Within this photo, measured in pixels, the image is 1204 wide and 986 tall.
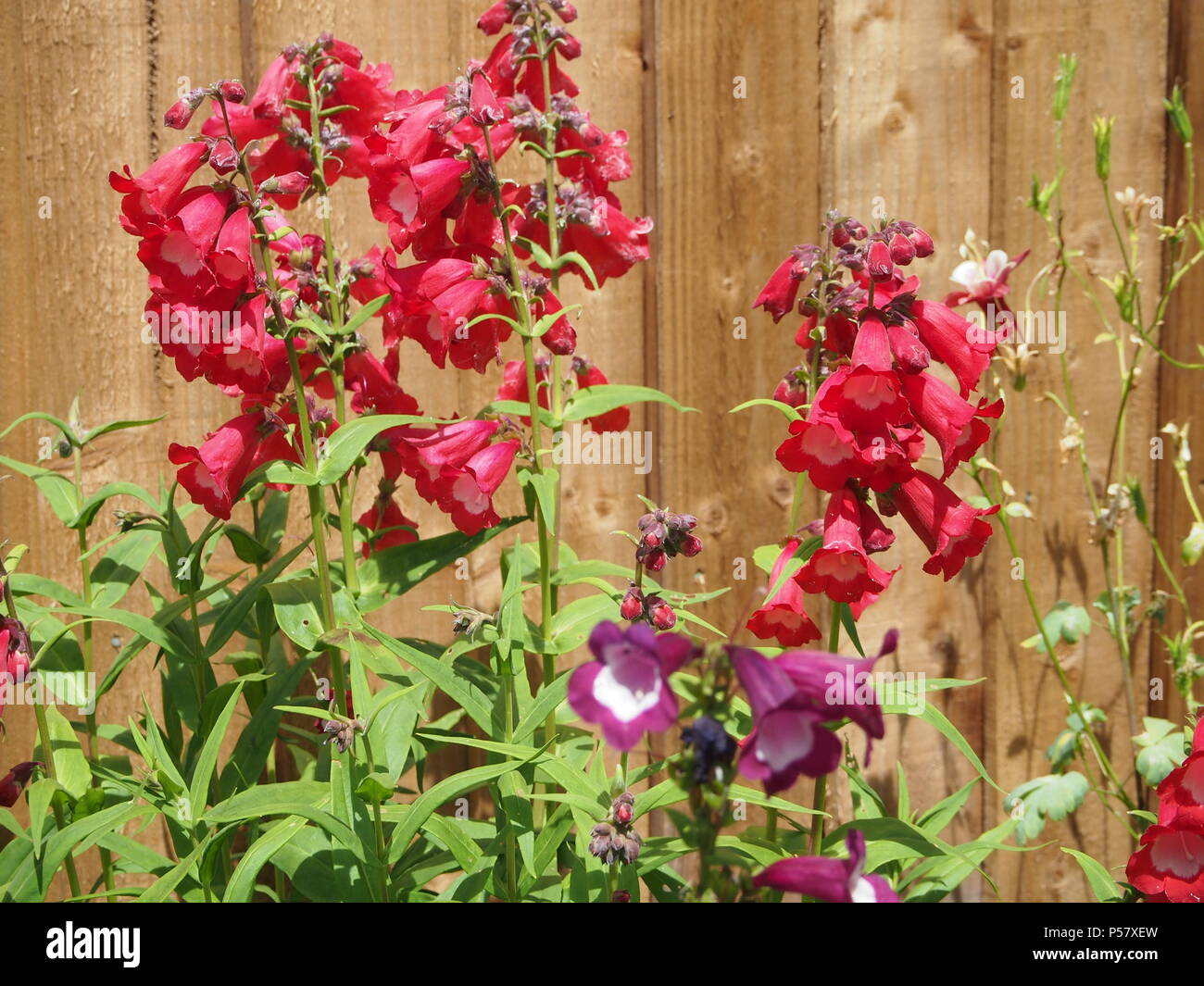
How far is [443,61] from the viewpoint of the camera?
2.35 m

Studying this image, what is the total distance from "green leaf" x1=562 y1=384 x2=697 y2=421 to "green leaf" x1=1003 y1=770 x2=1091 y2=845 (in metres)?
1.17

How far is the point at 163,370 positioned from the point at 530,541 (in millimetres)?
837

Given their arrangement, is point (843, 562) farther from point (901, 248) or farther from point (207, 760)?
point (207, 760)

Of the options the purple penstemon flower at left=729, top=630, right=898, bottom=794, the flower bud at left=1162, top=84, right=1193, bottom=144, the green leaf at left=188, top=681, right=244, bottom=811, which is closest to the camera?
the purple penstemon flower at left=729, top=630, right=898, bottom=794

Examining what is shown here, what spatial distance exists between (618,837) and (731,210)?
148cm

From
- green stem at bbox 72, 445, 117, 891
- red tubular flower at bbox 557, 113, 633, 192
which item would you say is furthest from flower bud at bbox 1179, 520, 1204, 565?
green stem at bbox 72, 445, 117, 891

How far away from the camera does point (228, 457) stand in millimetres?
1741

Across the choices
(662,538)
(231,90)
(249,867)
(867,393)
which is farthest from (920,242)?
(249,867)

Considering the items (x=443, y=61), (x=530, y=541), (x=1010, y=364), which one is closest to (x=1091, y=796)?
(x=1010, y=364)

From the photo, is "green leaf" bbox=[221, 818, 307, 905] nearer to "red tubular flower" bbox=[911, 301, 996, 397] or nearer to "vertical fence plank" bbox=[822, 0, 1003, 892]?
"red tubular flower" bbox=[911, 301, 996, 397]

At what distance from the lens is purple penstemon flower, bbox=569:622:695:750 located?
95cm
